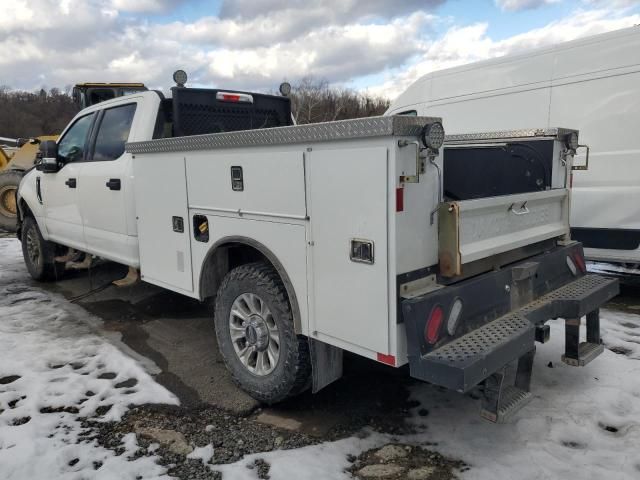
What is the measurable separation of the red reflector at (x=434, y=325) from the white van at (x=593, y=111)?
374cm

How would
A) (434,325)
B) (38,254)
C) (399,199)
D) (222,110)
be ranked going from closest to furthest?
(399,199) → (434,325) → (222,110) → (38,254)

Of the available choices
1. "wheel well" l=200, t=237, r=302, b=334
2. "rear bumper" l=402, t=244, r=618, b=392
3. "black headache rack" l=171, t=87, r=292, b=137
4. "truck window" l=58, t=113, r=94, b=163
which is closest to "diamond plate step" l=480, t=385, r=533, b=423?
"rear bumper" l=402, t=244, r=618, b=392

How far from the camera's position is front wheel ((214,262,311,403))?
10.4 feet

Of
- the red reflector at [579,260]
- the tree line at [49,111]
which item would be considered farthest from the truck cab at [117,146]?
the tree line at [49,111]

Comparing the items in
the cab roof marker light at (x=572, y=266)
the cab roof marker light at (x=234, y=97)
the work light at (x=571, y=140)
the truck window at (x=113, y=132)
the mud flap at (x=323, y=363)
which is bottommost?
the mud flap at (x=323, y=363)

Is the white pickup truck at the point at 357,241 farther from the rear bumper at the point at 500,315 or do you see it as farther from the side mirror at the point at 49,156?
the side mirror at the point at 49,156

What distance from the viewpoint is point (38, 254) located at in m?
6.84

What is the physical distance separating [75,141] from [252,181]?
3.37m

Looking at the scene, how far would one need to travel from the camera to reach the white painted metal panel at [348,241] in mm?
2523

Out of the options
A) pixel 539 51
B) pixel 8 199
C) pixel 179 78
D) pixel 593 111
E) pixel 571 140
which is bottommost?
pixel 8 199

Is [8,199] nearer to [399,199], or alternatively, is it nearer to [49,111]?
[399,199]

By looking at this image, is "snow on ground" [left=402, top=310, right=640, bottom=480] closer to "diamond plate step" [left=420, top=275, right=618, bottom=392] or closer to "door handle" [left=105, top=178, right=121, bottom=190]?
"diamond plate step" [left=420, top=275, right=618, bottom=392]

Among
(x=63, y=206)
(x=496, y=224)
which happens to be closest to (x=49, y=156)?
(x=63, y=206)

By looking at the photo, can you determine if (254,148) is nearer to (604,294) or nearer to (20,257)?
(604,294)
